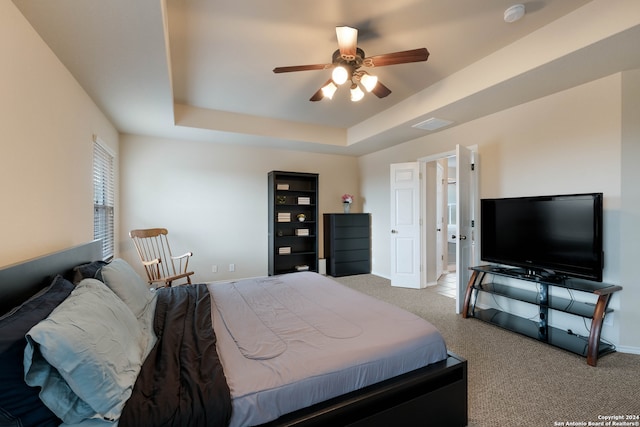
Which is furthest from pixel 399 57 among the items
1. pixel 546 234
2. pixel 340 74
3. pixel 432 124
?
pixel 546 234

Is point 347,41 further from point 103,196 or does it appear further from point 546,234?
point 103,196

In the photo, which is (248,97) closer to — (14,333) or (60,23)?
(60,23)

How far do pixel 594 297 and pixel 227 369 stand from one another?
132 inches

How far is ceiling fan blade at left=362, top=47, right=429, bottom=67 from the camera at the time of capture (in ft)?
6.70

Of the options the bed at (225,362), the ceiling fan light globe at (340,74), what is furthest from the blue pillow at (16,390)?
the ceiling fan light globe at (340,74)

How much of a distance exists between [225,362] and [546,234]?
10.3ft

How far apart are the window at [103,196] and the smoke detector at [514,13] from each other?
12.8 feet

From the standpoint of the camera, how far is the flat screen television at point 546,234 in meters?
2.45

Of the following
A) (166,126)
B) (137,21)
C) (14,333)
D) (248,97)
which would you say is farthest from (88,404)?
(166,126)

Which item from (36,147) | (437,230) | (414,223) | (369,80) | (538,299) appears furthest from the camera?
(437,230)

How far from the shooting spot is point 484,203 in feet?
11.0

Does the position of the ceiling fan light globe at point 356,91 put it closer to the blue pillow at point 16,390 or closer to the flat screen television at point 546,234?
the flat screen television at point 546,234

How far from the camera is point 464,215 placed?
3.45m

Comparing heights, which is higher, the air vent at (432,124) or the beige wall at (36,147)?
the air vent at (432,124)
